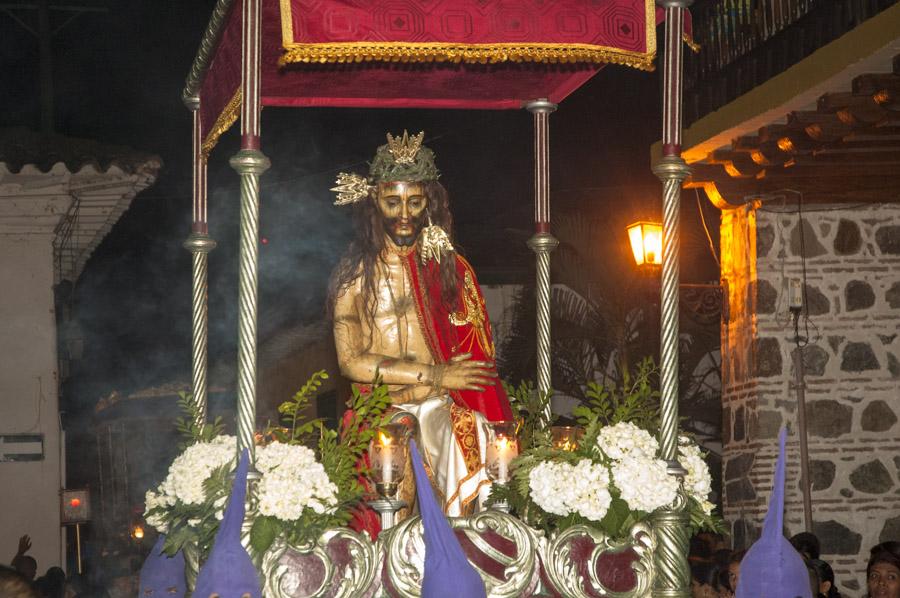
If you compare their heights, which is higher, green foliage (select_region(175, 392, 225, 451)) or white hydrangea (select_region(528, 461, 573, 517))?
green foliage (select_region(175, 392, 225, 451))

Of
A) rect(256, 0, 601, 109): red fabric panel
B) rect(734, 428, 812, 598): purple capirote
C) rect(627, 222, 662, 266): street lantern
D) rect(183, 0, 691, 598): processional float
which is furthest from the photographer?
rect(627, 222, 662, 266): street lantern

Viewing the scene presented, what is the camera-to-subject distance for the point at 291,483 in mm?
6227

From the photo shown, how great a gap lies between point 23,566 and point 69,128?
670 centimetres

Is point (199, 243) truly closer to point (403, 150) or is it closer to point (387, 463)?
point (403, 150)

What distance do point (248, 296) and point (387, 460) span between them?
100cm

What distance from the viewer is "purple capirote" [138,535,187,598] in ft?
23.5

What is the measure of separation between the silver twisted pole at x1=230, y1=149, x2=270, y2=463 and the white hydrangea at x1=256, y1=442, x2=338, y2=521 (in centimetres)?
11

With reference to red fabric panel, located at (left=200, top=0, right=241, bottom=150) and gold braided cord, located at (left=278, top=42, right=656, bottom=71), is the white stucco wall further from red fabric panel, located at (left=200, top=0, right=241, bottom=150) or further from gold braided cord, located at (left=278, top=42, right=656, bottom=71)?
gold braided cord, located at (left=278, top=42, right=656, bottom=71)

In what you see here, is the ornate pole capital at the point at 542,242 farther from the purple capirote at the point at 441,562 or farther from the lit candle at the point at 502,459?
the purple capirote at the point at 441,562

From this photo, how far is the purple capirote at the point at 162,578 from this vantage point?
23.5 ft

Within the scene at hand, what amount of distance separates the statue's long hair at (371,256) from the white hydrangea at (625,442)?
63.0 inches

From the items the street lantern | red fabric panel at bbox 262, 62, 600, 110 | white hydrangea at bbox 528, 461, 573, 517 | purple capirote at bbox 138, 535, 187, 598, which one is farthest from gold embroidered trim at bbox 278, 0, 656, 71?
the street lantern

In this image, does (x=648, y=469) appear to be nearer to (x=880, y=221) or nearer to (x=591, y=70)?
(x=591, y=70)

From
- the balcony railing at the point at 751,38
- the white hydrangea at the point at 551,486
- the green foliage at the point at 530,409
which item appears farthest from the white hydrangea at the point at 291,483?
the balcony railing at the point at 751,38
